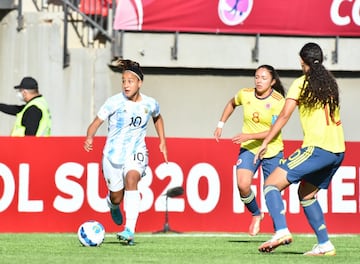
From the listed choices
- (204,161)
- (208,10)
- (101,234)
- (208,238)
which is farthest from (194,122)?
(101,234)

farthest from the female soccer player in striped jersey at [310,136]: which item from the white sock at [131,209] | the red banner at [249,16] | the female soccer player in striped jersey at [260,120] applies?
the red banner at [249,16]

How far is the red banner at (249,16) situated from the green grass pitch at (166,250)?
6.35 m

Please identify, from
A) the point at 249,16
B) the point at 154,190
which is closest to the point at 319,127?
the point at 154,190

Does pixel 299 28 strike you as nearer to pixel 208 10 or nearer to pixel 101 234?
pixel 208 10

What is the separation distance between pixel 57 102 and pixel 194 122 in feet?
8.49

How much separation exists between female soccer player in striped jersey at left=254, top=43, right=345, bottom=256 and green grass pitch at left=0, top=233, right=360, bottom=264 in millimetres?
446

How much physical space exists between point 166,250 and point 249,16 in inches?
388

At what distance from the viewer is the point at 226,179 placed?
1723cm

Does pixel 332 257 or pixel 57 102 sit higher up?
pixel 57 102

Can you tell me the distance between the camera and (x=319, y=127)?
1193 cm

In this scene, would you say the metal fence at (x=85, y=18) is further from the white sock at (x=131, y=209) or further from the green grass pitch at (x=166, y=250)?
the white sock at (x=131, y=209)

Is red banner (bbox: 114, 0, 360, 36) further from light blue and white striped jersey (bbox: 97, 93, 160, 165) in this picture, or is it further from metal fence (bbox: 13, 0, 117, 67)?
light blue and white striped jersey (bbox: 97, 93, 160, 165)

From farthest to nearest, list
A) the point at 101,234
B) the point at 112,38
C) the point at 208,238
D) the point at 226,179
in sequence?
the point at 112,38, the point at 226,179, the point at 208,238, the point at 101,234

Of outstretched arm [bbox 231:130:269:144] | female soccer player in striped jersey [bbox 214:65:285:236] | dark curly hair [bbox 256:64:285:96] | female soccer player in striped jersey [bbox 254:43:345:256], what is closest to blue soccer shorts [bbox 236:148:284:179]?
female soccer player in striped jersey [bbox 214:65:285:236]
